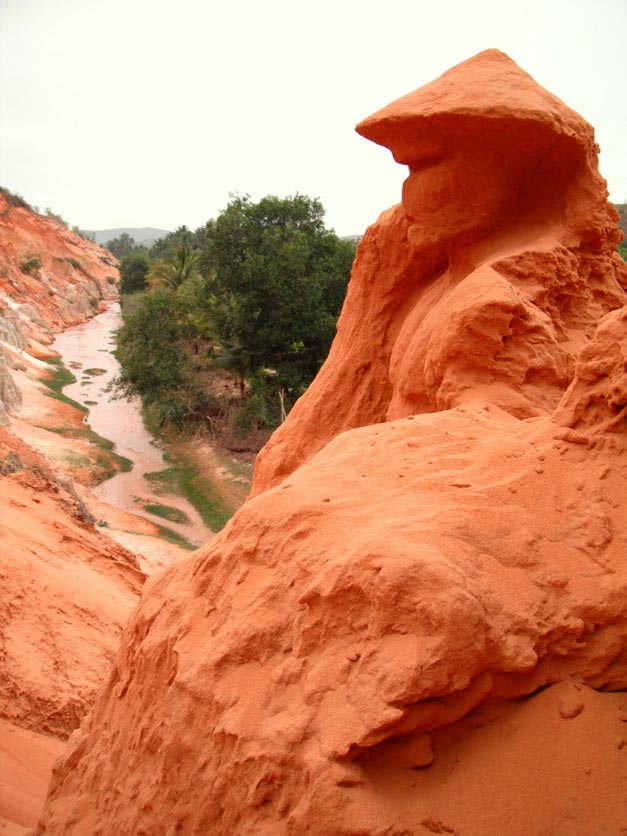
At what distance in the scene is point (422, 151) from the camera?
18.0 feet

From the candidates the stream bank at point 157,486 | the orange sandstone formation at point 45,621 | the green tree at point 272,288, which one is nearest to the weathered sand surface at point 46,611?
the orange sandstone formation at point 45,621

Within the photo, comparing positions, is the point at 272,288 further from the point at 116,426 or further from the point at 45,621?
the point at 45,621

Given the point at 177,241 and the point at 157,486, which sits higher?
the point at 177,241

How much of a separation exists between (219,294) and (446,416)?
1699cm

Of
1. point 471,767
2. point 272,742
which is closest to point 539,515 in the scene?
point 471,767

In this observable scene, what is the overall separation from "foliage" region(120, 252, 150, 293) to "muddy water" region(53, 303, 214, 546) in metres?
5.32

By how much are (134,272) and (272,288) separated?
31206 mm

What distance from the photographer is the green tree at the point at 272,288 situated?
63.9ft

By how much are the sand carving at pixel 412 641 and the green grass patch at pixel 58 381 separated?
21.9 metres

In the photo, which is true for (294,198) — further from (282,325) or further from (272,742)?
(272,742)

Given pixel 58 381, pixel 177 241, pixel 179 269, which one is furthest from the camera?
pixel 177 241

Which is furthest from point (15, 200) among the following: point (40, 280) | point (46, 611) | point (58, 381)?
point (46, 611)

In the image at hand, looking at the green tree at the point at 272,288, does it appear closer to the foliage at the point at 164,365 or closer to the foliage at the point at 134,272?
the foliage at the point at 164,365

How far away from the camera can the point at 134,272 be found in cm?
4822
